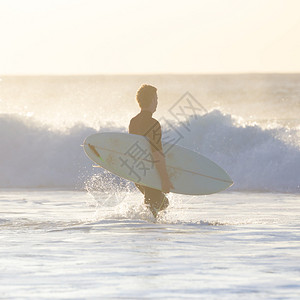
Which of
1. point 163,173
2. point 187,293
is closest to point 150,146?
point 163,173

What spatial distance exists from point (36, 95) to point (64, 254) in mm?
49220

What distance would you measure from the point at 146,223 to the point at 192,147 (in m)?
11.9

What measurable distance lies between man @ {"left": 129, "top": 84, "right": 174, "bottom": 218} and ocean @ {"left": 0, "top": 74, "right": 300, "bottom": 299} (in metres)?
0.27

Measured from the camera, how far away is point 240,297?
5.61m

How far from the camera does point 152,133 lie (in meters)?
8.54

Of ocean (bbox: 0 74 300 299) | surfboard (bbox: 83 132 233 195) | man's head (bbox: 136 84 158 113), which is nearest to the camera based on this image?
ocean (bbox: 0 74 300 299)

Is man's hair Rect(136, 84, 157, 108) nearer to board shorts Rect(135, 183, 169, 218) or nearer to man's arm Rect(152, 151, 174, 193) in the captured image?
man's arm Rect(152, 151, 174, 193)

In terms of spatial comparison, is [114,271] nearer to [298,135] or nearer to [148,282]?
[148,282]

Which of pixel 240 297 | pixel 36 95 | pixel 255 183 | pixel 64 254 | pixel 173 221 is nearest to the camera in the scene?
pixel 240 297

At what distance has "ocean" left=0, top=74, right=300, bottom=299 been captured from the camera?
238 inches

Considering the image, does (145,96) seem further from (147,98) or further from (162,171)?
(162,171)

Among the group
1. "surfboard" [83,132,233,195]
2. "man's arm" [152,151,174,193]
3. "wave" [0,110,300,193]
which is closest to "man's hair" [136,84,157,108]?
"man's arm" [152,151,174,193]

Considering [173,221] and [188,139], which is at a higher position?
[188,139]

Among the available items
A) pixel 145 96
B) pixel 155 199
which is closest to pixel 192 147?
pixel 155 199
